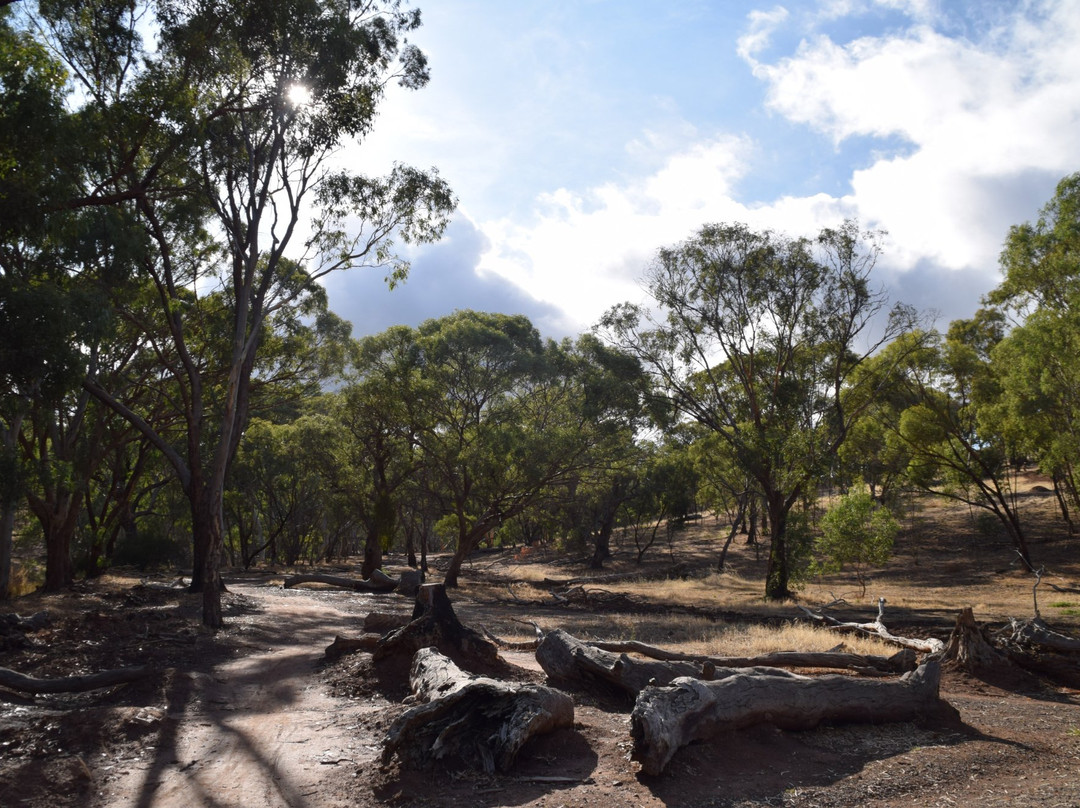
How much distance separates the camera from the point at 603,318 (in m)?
27.4

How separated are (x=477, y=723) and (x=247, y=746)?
2.34 m

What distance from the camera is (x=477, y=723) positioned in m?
6.39

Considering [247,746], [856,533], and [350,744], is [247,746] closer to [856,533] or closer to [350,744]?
[350,744]

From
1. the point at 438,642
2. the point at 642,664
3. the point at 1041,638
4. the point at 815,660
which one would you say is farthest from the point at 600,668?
the point at 1041,638

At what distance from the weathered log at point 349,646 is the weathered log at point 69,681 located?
8.36 ft

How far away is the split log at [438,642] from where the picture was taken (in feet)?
30.3

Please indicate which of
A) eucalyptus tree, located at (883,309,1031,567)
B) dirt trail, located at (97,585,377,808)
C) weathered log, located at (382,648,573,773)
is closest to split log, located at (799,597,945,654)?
weathered log, located at (382,648,573,773)

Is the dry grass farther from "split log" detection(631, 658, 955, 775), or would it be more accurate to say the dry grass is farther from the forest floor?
"split log" detection(631, 658, 955, 775)

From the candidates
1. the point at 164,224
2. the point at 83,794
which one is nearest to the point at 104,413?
the point at 164,224

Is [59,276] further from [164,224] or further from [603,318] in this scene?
[603,318]

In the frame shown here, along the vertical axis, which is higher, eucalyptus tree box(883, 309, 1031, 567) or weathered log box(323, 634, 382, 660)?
eucalyptus tree box(883, 309, 1031, 567)

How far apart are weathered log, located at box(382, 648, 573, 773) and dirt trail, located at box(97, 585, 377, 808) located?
538mm

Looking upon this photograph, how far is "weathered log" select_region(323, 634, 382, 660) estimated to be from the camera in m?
10.7

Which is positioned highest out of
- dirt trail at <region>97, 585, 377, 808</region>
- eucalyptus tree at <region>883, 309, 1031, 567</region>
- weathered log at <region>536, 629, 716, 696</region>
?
eucalyptus tree at <region>883, 309, 1031, 567</region>
